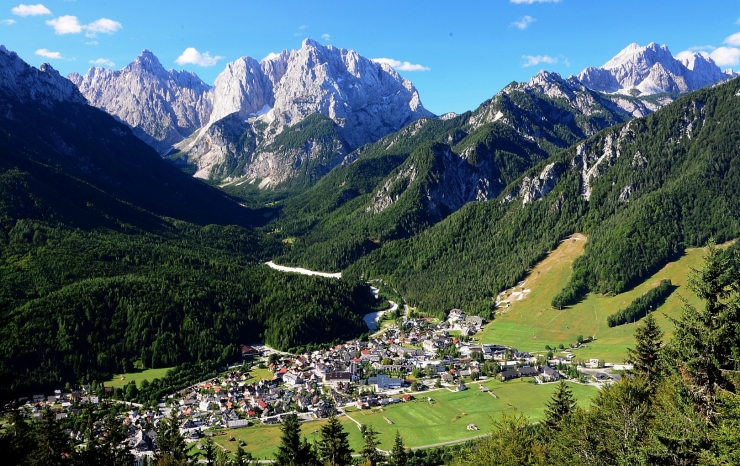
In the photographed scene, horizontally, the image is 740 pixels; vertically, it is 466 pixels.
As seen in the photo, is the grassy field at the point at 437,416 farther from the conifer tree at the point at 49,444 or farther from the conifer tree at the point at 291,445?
the conifer tree at the point at 49,444

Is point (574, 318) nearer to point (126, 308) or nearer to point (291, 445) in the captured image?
point (291, 445)

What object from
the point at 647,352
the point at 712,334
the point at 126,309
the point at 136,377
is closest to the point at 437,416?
the point at 647,352

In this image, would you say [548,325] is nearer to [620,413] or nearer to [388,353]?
[388,353]

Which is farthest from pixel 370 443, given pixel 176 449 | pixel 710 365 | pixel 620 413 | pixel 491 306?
pixel 491 306

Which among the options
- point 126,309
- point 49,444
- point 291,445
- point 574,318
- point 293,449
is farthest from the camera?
point 574,318

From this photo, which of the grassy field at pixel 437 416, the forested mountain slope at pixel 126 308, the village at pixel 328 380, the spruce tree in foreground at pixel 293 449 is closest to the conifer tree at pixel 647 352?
the spruce tree in foreground at pixel 293 449

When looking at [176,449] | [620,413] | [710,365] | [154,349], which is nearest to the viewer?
[710,365]

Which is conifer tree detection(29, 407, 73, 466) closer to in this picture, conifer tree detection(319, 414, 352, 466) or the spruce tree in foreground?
the spruce tree in foreground
